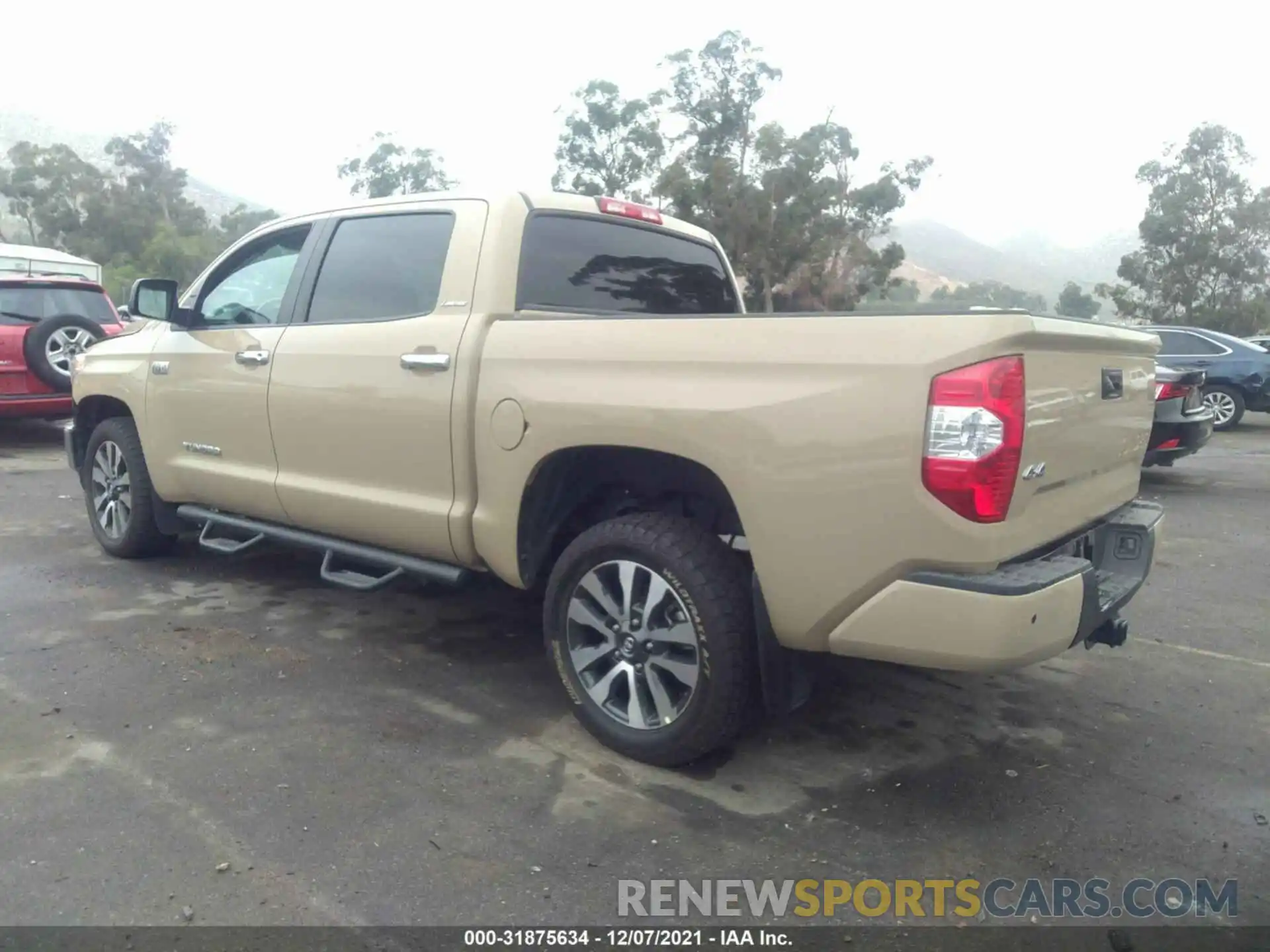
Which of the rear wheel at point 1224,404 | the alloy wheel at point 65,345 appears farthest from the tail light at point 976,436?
the rear wheel at point 1224,404

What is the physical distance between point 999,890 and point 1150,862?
19.3 inches

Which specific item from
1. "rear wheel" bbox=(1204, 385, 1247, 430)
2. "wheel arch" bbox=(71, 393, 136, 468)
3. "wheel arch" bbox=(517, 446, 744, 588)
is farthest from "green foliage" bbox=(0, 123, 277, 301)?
"wheel arch" bbox=(517, 446, 744, 588)

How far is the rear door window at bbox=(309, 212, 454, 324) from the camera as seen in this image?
3.99 m

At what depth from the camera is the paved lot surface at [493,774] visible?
271 centimetres

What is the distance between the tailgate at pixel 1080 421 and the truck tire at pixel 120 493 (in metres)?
4.49

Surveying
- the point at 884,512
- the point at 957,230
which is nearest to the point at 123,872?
→ the point at 884,512

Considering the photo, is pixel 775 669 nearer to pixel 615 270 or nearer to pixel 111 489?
pixel 615 270

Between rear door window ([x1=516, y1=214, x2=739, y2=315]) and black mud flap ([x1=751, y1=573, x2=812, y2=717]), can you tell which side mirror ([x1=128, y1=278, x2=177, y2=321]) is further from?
black mud flap ([x1=751, y1=573, x2=812, y2=717])

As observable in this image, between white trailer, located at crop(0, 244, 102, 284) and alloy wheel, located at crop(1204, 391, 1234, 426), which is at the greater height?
white trailer, located at crop(0, 244, 102, 284)

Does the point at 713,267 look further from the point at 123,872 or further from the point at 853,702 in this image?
the point at 123,872

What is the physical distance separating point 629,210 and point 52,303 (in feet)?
25.8

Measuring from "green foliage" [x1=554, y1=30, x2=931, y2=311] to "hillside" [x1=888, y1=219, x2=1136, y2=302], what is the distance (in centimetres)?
145

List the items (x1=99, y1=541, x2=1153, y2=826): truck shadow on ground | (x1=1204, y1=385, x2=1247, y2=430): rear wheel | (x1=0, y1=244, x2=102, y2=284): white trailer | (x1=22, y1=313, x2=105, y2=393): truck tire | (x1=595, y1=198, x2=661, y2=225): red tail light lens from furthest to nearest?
(x1=1204, y1=385, x2=1247, y2=430): rear wheel < (x1=0, y1=244, x2=102, y2=284): white trailer < (x1=22, y1=313, x2=105, y2=393): truck tire < (x1=595, y1=198, x2=661, y2=225): red tail light lens < (x1=99, y1=541, x2=1153, y2=826): truck shadow on ground

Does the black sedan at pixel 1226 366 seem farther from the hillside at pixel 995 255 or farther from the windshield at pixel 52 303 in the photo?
the windshield at pixel 52 303
